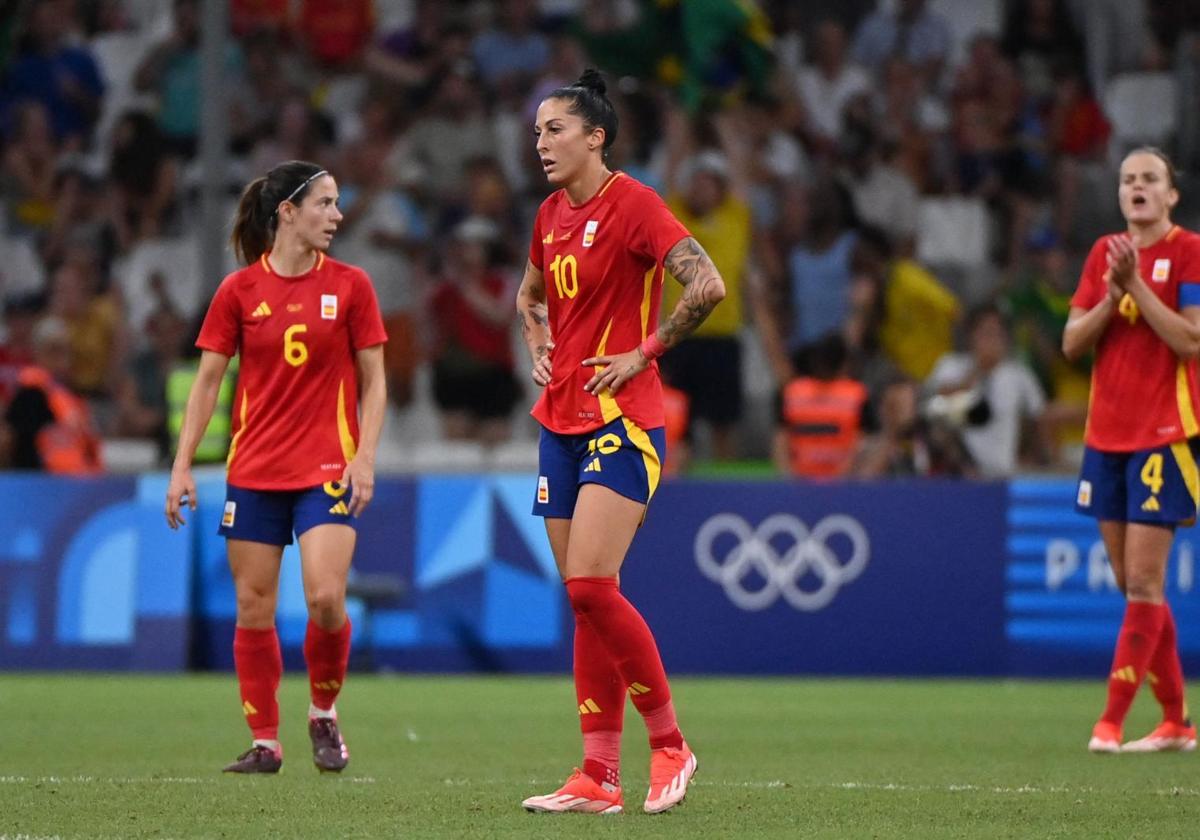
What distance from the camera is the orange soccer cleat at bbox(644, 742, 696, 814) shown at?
7.04m

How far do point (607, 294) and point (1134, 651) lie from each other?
3.48 m

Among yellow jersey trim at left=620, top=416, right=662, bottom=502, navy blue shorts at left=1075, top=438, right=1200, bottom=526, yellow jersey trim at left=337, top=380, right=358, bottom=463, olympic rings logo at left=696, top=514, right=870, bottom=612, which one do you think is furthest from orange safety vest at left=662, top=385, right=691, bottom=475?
yellow jersey trim at left=620, top=416, right=662, bottom=502

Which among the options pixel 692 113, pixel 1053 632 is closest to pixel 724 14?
pixel 692 113

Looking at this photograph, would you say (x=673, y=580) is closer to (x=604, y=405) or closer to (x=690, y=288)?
(x=604, y=405)

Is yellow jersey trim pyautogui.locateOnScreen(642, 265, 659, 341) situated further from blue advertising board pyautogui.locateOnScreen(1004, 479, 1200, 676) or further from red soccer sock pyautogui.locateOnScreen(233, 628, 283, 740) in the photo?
blue advertising board pyautogui.locateOnScreen(1004, 479, 1200, 676)

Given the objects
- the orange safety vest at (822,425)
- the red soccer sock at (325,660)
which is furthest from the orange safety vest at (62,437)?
the red soccer sock at (325,660)

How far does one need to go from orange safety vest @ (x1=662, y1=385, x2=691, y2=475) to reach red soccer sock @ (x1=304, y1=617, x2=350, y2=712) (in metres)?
6.75

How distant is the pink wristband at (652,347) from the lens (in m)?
7.05

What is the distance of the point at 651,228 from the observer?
23.4 ft

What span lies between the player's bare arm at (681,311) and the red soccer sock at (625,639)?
66 cm

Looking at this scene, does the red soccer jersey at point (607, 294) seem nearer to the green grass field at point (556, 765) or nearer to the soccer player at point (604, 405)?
the soccer player at point (604, 405)

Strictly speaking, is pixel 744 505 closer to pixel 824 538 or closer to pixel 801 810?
pixel 824 538

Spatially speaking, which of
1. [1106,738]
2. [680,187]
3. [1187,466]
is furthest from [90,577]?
[1187,466]

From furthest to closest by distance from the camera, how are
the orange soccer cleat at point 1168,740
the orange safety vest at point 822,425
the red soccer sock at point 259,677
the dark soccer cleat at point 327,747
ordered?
the orange safety vest at point 822,425 < the orange soccer cleat at point 1168,740 < the red soccer sock at point 259,677 < the dark soccer cleat at point 327,747
